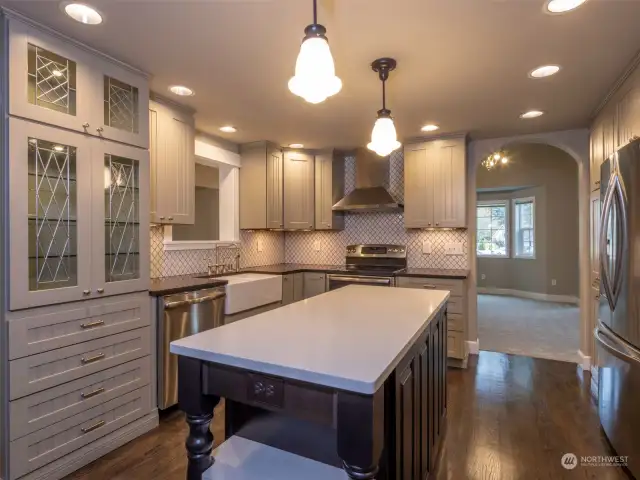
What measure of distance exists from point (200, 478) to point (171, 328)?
5.11ft

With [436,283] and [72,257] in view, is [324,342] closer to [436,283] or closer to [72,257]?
[72,257]

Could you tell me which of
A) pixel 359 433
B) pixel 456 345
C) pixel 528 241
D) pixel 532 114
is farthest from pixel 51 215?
pixel 528 241

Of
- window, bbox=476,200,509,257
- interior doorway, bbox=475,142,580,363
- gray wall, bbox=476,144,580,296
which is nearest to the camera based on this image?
interior doorway, bbox=475,142,580,363

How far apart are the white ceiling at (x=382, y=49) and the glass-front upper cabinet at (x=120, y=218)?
61 cm

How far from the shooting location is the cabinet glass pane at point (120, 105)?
2250 millimetres

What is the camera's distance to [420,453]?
1.66 meters

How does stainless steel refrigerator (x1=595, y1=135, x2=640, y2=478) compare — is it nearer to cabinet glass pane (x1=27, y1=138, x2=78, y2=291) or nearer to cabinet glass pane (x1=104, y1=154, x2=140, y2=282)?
cabinet glass pane (x1=104, y1=154, x2=140, y2=282)

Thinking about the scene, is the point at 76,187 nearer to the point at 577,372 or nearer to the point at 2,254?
the point at 2,254

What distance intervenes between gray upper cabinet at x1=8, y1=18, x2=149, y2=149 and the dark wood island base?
162 centimetres

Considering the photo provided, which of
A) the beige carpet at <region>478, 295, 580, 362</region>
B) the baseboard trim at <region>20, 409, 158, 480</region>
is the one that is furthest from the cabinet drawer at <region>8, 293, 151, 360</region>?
the beige carpet at <region>478, 295, 580, 362</region>

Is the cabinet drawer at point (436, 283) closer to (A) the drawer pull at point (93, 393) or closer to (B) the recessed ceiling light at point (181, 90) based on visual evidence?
(B) the recessed ceiling light at point (181, 90)

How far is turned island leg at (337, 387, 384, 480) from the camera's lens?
96 centimetres

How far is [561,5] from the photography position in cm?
172

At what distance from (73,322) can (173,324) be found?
694 mm
